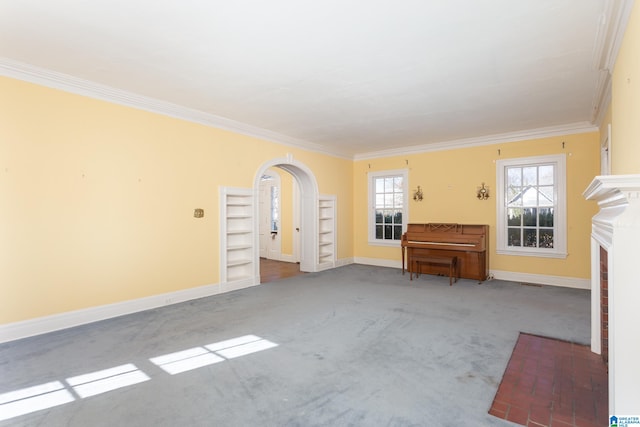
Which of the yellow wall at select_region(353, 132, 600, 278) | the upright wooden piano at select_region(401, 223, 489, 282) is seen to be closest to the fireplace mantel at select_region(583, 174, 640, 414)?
the upright wooden piano at select_region(401, 223, 489, 282)

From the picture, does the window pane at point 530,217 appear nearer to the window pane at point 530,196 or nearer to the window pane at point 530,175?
the window pane at point 530,196

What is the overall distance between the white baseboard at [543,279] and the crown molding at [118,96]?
16.7ft

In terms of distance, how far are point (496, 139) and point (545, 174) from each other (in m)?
1.07

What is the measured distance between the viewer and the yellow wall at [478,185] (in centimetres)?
552

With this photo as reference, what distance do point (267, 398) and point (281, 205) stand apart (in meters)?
6.92

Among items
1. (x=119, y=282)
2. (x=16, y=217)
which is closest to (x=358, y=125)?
(x=119, y=282)

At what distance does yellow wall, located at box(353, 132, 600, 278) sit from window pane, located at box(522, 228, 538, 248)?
10.3 inches

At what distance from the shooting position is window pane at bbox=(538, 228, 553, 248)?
5855 mm

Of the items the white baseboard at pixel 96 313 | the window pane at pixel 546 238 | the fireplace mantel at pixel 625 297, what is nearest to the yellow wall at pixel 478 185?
the window pane at pixel 546 238

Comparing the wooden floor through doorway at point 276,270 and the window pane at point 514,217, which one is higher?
the window pane at point 514,217

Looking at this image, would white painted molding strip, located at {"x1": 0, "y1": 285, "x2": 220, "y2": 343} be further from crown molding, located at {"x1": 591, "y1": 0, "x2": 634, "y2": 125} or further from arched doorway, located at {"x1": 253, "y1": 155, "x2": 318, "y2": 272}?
crown molding, located at {"x1": 591, "y1": 0, "x2": 634, "y2": 125}

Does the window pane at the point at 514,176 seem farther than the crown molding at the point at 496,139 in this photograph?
Yes

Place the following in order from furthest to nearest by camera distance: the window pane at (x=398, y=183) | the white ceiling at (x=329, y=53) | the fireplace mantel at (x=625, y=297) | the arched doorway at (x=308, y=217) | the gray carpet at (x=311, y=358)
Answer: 1. the window pane at (x=398, y=183)
2. the arched doorway at (x=308, y=217)
3. the white ceiling at (x=329, y=53)
4. the gray carpet at (x=311, y=358)
5. the fireplace mantel at (x=625, y=297)

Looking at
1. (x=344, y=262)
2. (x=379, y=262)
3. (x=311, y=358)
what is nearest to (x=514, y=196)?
(x=379, y=262)
